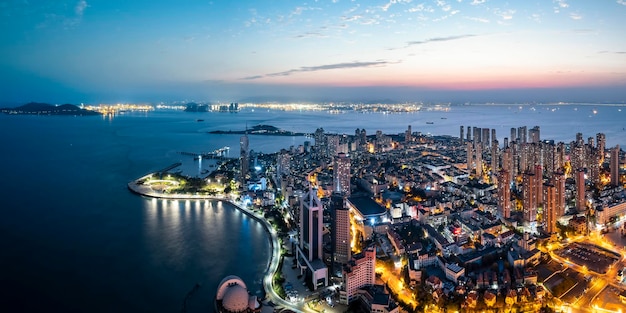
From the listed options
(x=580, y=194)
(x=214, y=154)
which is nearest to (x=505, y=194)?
(x=580, y=194)

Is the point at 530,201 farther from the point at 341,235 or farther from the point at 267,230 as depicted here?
the point at 267,230

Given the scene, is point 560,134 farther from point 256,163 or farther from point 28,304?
point 28,304

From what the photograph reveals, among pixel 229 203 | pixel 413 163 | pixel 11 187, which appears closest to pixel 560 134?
pixel 413 163

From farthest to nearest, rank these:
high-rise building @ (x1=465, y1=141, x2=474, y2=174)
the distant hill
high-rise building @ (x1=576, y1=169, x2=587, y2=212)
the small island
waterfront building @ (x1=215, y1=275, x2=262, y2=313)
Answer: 1. the distant hill
2. the small island
3. high-rise building @ (x1=465, y1=141, x2=474, y2=174)
4. high-rise building @ (x1=576, y1=169, x2=587, y2=212)
5. waterfront building @ (x1=215, y1=275, x2=262, y2=313)

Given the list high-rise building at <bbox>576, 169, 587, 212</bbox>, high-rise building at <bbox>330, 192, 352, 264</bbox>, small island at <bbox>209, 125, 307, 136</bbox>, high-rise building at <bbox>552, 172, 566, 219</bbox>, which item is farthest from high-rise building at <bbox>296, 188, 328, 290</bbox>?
small island at <bbox>209, 125, 307, 136</bbox>

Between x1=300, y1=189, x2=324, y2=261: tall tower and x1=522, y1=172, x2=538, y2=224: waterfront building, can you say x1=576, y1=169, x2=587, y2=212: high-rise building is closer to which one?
x1=522, y1=172, x2=538, y2=224: waterfront building

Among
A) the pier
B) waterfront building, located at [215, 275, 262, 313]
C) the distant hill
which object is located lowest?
waterfront building, located at [215, 275, 262, 313]

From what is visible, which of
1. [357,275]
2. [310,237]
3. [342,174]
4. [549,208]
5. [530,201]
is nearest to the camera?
[357,275]
